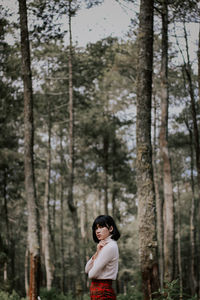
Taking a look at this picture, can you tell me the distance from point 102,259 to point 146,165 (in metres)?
3.62

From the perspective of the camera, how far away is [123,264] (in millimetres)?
38000

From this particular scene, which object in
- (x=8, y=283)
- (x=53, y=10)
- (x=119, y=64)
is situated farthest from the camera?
(x=119, y=64)

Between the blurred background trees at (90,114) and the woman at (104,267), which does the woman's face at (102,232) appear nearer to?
the woman at (104,267)

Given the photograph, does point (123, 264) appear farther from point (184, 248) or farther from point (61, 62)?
point (61, 62)

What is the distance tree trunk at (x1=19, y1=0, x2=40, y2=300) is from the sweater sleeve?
509cm

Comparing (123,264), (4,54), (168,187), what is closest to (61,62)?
(4,54)

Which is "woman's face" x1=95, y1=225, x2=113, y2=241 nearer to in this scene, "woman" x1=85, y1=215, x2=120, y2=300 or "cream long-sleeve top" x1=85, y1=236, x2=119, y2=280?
"woman" x1=85, y1=215, x2=120, y2=300

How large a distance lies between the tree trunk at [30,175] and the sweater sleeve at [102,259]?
5093 millimetres

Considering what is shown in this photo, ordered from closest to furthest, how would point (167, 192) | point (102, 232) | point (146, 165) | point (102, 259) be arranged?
1. point (102, 259)
2. point (102, 232)
3. point (146, 165)
4. point (167, 192)

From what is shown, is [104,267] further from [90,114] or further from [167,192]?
[90,114]

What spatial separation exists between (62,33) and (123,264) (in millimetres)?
31661

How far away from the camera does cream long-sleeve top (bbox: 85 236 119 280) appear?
3.40 m

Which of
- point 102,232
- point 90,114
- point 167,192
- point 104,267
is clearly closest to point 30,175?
point 167,192

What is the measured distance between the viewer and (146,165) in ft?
22.5
